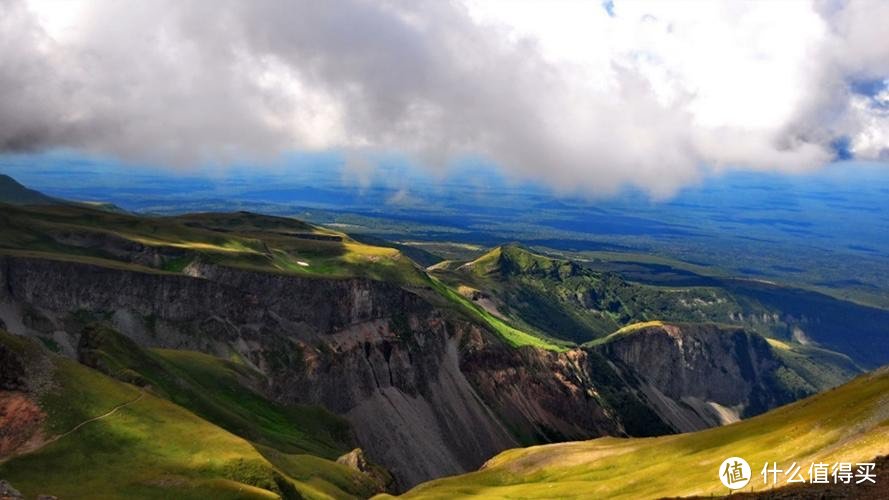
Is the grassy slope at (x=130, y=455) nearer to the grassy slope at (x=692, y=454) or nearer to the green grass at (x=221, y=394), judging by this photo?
the green grass at (x=221, y=394)

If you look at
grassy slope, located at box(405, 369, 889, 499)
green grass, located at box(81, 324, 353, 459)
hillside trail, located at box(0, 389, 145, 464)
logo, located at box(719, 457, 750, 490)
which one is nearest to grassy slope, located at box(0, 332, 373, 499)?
hillside trail, located at box(0, 389, 145, 464)

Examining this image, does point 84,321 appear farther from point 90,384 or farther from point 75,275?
point 90,384

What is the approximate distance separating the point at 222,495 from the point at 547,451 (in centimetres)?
5785

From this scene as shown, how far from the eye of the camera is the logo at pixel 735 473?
5321cm

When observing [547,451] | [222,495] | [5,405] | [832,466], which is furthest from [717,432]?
[5,405]

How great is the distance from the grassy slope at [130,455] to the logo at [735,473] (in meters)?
44.3

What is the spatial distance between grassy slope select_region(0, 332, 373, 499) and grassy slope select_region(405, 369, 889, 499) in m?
27.7

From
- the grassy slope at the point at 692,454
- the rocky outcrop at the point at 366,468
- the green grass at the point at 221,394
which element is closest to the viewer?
the grassy slope at the point at 692,454

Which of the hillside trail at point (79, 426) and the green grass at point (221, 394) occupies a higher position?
the hillside trail at point (79, 426)

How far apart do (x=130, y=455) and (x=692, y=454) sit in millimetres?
64596

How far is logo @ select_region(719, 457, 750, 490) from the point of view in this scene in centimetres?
5321

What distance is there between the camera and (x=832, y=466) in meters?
47.2

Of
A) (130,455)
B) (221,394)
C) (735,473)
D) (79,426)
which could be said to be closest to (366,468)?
(221,394)

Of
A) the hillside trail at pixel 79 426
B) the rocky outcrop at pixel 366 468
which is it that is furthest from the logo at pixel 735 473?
the hillside trail at pixel 79 426
